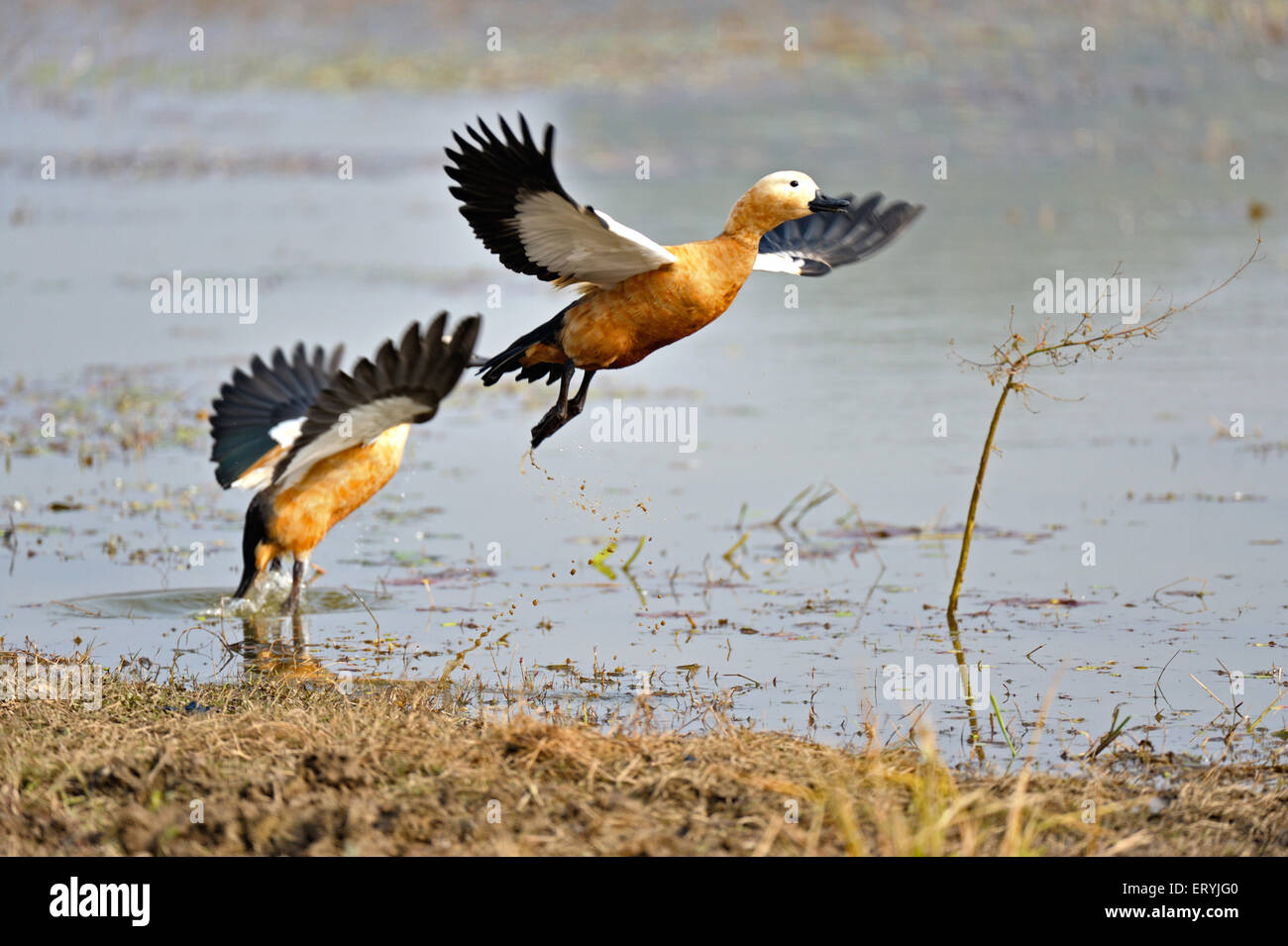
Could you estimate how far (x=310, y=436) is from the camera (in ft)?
25.0

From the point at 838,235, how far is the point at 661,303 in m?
1.81

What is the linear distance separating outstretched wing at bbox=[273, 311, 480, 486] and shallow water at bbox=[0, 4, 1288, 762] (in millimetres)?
745

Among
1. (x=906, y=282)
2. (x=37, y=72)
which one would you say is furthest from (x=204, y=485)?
(x=37, y=72)

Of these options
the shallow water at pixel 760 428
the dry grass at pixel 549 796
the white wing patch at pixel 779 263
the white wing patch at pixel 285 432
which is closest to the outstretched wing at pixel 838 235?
the white wing patch at pixel 779 263

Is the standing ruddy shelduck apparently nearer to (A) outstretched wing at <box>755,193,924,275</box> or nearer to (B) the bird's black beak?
(B) the bird's black beak

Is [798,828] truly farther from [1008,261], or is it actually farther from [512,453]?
[1008,261]

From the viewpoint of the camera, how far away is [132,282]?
1652 centimetres

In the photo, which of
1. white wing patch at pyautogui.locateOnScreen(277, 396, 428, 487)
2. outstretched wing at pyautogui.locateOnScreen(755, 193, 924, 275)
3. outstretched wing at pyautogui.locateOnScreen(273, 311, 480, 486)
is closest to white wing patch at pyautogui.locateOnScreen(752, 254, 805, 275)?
outstretched wing at pyautogui.locateOnScreen(755, 193, 924, 275)

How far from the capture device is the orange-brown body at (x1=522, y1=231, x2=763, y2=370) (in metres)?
6.50

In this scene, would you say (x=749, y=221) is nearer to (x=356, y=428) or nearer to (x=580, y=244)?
(x=580, y=244)

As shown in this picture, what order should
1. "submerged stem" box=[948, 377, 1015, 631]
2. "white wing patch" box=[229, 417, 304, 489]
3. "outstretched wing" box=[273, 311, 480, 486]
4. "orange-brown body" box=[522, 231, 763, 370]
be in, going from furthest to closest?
"white wing patch" box=[229, 417, 304, 489]
"submerged stem" box=[948, 377, 1015, 631]
"outstretched wing" box=[273, 311, 480, 486]
"orange-brown body" box=[522, 231, 763, 370]

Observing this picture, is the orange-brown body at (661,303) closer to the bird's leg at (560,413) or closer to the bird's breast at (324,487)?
the bird's leg at (560,413)

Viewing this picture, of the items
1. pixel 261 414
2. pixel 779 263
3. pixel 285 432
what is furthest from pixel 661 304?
pixel 261 414

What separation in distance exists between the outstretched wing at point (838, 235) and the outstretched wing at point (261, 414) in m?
2.23
